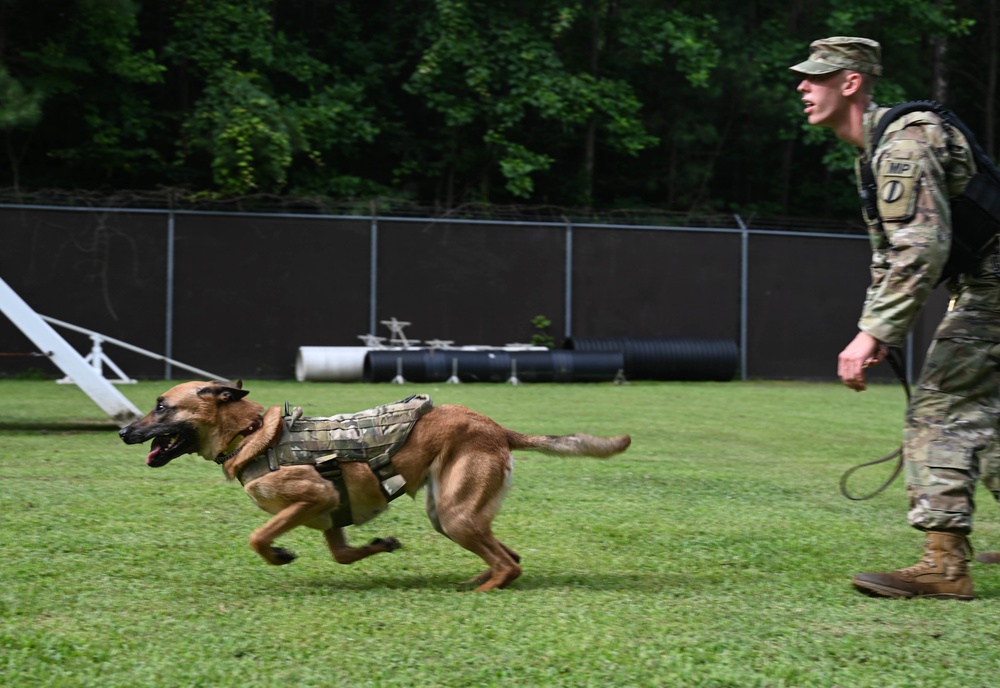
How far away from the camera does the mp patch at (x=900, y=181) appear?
398 cm

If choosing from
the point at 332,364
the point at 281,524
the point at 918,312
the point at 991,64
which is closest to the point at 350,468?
the point at 281,524

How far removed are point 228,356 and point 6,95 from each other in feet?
21.4

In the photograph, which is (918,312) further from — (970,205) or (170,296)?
(170,296)

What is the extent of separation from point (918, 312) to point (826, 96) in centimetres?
94

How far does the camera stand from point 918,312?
3.94 m

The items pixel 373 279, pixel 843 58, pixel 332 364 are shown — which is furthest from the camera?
pixel 373 279

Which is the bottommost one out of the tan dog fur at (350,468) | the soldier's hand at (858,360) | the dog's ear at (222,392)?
the tan dog fur at (350,468)

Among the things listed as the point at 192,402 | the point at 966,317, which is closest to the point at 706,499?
the point at 966,317

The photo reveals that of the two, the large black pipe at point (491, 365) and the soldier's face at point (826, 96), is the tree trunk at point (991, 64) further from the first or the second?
the soldier's face at point (826, 96)

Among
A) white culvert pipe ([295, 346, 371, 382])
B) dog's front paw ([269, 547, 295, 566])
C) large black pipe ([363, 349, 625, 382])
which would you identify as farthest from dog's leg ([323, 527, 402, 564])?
white culvert pipe ([295, 346, 371, 382])

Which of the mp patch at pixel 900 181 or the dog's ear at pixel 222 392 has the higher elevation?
the mp patch at pixel 900 181

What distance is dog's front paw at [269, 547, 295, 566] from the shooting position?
13.9 ft

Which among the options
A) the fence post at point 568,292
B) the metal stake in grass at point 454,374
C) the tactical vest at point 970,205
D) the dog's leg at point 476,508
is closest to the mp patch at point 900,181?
the tactical vest at point 970,205

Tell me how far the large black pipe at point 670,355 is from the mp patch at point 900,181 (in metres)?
14.3
